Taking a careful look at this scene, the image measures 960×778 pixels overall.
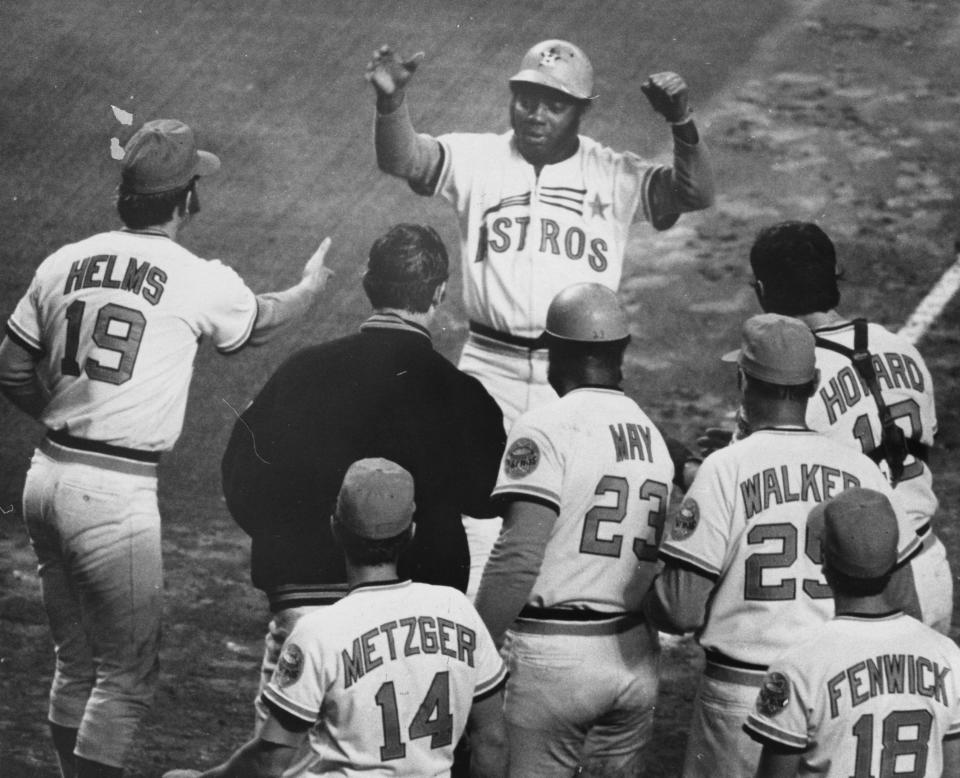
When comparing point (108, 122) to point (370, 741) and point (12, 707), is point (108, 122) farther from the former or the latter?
point (370, 741)

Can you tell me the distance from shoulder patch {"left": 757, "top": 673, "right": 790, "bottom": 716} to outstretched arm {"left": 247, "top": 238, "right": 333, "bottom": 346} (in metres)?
2.35

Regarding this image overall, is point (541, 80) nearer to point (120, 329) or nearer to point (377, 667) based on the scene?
point (120, 329)

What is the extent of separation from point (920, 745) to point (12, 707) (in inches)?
135

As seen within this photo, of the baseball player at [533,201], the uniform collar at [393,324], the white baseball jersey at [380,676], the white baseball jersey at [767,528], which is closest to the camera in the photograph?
the white baseball jersey at [380,676]

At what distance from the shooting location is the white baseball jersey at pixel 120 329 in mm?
5066

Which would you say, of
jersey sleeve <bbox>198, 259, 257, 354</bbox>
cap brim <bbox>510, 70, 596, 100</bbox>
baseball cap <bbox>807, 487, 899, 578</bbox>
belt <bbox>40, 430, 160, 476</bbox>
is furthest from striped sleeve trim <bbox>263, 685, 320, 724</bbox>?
cap brim <bbox>510, 70, 596, 100</bbox>

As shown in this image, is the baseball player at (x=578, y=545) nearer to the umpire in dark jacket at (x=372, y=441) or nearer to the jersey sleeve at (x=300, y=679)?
the umpire in dark jacket at (x=372, y=441)

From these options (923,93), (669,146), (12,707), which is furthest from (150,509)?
(923,93)

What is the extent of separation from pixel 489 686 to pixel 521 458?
0.69 m

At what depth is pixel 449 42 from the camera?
7.01m

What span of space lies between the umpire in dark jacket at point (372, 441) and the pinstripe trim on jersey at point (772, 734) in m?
1.32

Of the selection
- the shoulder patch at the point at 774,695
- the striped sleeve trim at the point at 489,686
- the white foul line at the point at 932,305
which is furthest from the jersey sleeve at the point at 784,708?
the white foul line at the point at 932,305

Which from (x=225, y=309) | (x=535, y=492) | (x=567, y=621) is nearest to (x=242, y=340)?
(x=225, y=309)

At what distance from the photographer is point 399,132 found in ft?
18.8
